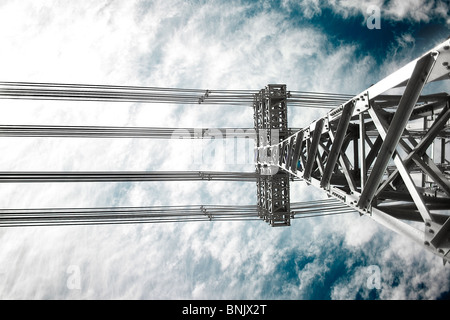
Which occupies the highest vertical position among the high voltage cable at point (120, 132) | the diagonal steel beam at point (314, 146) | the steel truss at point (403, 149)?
the high voltage cable at point (120, 132)

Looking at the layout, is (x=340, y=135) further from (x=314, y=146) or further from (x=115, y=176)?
(x=115, y=176)

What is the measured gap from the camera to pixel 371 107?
4.00 m

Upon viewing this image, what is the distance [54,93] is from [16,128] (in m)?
2.03

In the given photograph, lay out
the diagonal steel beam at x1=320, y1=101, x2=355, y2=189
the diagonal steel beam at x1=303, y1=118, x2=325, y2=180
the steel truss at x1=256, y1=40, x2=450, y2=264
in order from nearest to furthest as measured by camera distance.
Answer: the steel truss at x1=256, y1=40, x2=450, y2=264
the diagonal steel beam at x1=320, y1=101, x2=355, y2=189
the diagonal steel beam at x1=303, y1=118, x2=325, y2=180

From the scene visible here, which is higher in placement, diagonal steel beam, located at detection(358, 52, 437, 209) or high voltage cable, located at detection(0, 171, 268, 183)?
high voltage cable, located at detection(0, 171, 268, 183)

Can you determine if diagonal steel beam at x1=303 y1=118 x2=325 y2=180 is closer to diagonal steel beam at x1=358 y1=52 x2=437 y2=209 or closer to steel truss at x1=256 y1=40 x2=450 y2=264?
steel truss at x1=256 y1=40 x2=450 y2=264

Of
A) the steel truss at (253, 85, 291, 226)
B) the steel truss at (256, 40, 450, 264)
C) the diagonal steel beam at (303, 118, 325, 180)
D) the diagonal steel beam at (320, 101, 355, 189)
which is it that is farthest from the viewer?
the steel truss at (253, 85, 291, 226)

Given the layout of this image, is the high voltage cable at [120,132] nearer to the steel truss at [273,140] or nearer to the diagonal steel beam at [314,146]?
the steel truss at [273,140]

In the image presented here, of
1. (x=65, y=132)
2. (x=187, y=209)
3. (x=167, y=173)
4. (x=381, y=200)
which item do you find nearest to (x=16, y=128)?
(x=65, y=132)

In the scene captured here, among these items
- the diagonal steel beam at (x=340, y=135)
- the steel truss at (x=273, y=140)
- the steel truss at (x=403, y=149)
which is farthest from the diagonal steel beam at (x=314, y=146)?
the steel truss at (x=273, y=140)

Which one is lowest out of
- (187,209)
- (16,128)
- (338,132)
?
(338,132)

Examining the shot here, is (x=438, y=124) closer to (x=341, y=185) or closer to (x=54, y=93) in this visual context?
(x=341, y=185)

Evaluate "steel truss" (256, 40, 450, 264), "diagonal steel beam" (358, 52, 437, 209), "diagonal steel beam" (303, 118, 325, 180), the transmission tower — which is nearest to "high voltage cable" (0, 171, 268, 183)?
the transmission tower

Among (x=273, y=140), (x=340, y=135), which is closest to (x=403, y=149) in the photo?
(x=340, y=135)
